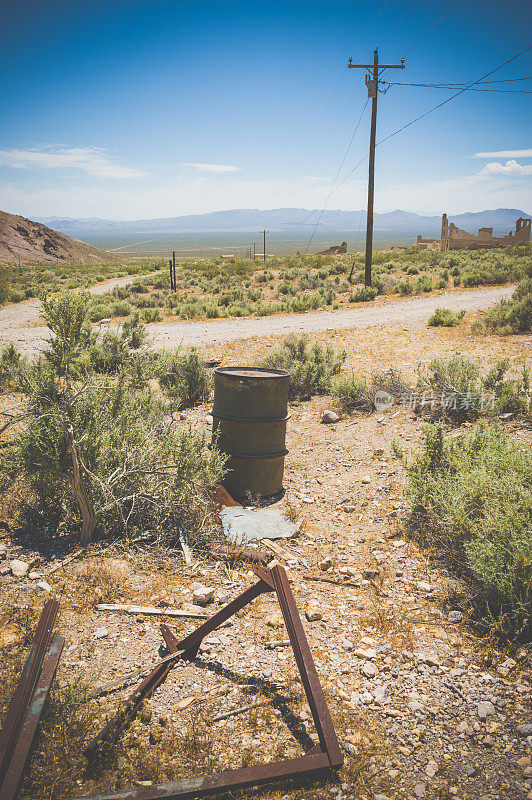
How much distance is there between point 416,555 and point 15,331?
13.9 m

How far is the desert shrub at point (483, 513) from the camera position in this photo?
3.20 meters

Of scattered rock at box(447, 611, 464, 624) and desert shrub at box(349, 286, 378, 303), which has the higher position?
desert shrub at box(349, 286, 378, 303)

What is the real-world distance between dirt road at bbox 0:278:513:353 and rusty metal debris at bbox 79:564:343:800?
31.2 ft

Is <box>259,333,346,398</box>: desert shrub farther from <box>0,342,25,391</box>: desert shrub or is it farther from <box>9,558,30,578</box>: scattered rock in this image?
<box>9,558,30,578</box>: scattered rock

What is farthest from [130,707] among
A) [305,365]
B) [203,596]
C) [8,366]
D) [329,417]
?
[8,366]

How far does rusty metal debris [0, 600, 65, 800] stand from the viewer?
2.03 metres

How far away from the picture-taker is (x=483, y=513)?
13.1 ft

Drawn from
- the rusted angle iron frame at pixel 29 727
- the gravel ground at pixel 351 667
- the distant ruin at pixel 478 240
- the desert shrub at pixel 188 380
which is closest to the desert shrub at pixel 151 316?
the desert shrub at pixel 188 380

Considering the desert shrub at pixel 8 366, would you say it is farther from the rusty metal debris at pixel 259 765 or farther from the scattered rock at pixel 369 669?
the scattered rock at pixel 369 669

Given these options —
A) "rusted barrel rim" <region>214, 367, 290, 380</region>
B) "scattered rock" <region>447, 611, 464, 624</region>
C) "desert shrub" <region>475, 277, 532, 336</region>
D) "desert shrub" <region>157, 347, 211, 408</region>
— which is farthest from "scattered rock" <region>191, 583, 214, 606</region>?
"desert shrub" <region>475, 277, 532, 336</region>

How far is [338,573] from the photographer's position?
13.3ft

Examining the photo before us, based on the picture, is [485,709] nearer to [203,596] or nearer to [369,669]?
[369,669]

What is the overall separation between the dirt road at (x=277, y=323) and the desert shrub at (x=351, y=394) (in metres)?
4.93

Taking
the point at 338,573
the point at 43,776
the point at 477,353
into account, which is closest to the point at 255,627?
the point at 338,573
